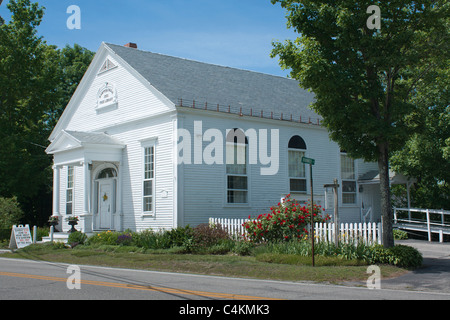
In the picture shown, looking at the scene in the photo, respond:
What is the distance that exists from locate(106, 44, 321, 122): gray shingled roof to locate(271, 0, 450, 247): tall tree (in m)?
7.18

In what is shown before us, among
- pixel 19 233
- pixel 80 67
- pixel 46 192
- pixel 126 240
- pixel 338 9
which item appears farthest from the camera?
pixel 80 67

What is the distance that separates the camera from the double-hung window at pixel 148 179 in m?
21.1

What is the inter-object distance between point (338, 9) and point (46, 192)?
2485cm

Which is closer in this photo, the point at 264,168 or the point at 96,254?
the point at 96,254

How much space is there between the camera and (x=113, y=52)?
929 inches

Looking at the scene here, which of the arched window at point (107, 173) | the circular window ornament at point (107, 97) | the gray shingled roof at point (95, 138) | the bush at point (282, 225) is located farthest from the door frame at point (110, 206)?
the bush at point (282, 225)

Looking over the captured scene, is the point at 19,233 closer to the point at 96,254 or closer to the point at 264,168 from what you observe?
the point at 96,254

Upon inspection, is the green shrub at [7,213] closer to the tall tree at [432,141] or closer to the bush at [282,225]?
the bush at [282,225]

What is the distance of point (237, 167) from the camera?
21.8 metres

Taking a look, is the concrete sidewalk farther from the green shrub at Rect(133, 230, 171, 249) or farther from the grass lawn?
the green shrub at Rect(133, 230, 171, 249)

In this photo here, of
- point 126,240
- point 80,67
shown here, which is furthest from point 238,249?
point 80,67

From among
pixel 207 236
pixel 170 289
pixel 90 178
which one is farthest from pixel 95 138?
pixel 170 289

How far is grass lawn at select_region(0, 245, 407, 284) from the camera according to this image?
40.6 ft

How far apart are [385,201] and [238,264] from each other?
4930 mm
